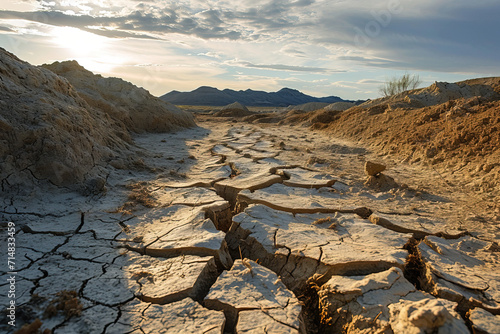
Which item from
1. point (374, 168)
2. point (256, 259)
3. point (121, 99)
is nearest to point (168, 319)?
point (256, 259)

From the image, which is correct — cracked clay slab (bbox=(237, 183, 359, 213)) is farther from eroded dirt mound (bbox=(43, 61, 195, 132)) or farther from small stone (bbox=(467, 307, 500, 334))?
eroded dirt mound (bbox=(43, 61, 195, 132))

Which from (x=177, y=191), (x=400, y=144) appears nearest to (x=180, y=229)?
(x=177, y=191)

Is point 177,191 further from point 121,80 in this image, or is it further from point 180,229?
point 121,80

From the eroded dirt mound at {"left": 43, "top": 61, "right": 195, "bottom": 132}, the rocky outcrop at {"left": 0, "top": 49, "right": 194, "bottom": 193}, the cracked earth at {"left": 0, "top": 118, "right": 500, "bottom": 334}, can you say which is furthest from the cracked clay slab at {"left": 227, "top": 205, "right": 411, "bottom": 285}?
the eroded dirt mound at {"left": 43, "top": 61, "right": 195, "bottom": 132}

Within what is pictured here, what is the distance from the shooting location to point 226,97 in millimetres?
89750

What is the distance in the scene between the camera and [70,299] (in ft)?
5.53

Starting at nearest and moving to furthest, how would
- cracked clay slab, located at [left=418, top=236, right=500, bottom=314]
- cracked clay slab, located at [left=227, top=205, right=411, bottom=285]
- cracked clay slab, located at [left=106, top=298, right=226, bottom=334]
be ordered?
1. cracked clay slab, located at [left=106, top=298, right=226, bottom=334]
2. cracked clay slab, located at [left=418, top=236, right=500, bottom=314]
3. cracked clay slab, located at [left=227, top=205, right=411, bottom=285]

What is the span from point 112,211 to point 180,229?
0.89 metres

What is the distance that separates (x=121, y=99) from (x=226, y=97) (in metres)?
83.7

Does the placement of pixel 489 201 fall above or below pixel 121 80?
below

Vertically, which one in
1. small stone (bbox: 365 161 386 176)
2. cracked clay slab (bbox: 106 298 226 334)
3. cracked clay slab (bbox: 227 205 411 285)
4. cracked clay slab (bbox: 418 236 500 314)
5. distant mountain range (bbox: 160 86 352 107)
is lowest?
cracked clay slab (bbox: 106 298 226 334)

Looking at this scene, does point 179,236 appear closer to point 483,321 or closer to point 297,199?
point 297,199

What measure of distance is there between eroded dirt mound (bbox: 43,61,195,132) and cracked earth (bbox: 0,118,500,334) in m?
4.23

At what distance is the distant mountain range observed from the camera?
83.2 metres
